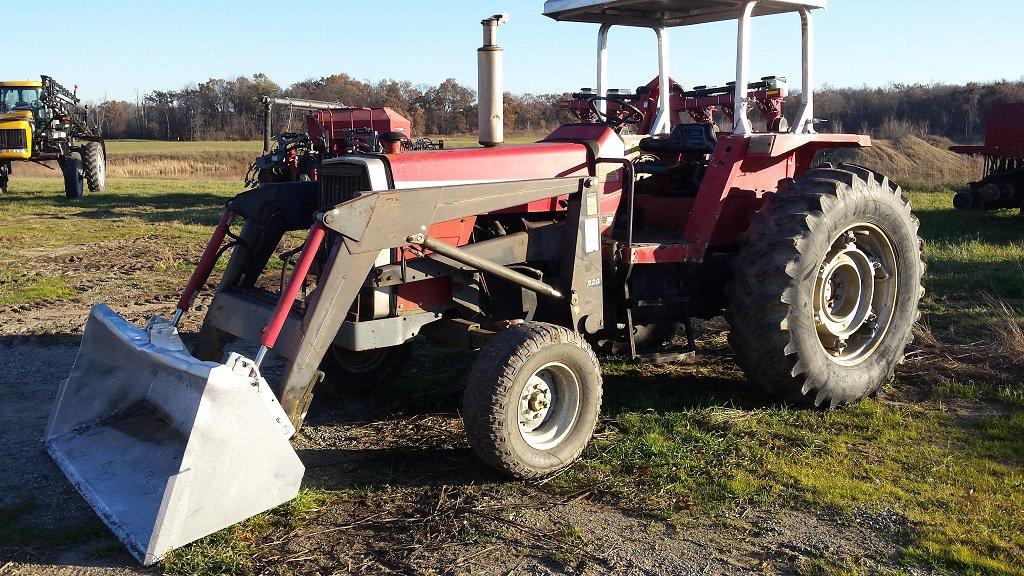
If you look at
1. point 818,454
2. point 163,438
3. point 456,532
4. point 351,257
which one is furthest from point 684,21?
point 163,438

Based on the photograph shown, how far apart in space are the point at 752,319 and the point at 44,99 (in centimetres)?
1928

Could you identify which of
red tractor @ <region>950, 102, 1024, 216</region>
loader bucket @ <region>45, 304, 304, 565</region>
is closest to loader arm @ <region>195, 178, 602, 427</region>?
loader bucket @ <region>45, 304, 304, 565</region>

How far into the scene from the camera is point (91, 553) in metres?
3.38

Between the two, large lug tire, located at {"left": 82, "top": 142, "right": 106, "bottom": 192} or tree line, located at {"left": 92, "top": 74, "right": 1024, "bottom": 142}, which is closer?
large lug tire, located at {"left": 82, "top": 142, "right": 106, "bottom": 192}

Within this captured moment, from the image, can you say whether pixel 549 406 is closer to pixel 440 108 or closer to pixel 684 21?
pixel 684 21

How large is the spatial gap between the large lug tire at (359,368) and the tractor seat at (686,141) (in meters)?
2.00

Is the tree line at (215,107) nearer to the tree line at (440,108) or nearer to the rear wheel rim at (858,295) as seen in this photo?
the tree line at (440,108)

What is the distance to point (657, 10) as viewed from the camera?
584 cm

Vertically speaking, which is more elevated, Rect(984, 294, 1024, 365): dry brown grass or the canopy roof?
the canopy roof

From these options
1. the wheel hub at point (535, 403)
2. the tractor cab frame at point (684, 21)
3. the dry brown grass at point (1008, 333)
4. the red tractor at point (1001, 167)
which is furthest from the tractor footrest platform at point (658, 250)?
the red tractor at point (1001, 167)

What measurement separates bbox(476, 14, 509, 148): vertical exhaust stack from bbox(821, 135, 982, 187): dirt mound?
65.9 ft

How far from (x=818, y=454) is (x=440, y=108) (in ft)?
108

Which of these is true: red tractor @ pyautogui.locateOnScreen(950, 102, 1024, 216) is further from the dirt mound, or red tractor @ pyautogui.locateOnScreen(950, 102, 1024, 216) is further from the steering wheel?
the steering wheel

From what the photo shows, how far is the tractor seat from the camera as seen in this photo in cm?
554
